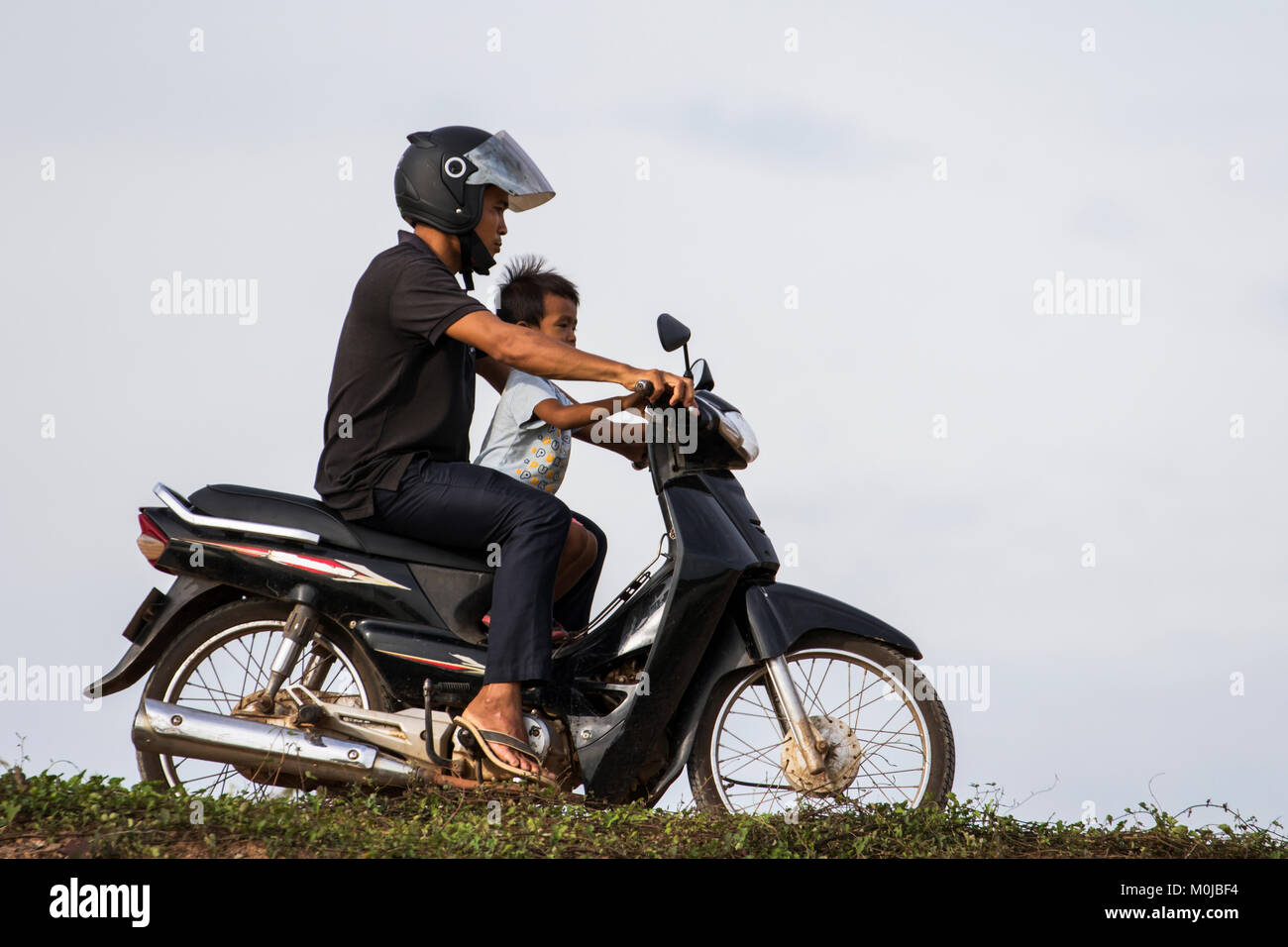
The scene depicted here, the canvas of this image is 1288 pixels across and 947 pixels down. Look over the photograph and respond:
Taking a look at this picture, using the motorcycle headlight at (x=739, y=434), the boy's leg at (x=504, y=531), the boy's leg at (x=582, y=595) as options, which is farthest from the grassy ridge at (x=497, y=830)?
the motorcycle headlight at (x=739, y=434)

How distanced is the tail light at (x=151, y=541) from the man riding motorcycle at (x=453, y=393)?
1.97 ft

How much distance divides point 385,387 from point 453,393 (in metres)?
0.25

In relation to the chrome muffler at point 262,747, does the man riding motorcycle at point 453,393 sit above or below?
above

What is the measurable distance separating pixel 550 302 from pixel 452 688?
1.56 m

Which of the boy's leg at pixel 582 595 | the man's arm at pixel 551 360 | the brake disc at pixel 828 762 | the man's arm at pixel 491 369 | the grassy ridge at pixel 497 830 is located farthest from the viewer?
the man's arm at pixel 491 369

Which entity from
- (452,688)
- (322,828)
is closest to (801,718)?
(452,688)

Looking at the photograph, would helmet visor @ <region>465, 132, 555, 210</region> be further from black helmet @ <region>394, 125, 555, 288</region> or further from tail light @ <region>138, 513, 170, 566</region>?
tail light @ <region>138, 513, 170, 566</region>

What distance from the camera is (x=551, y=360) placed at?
5.06 meters

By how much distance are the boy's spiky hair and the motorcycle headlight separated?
90cm

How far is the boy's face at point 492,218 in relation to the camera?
5.55 m

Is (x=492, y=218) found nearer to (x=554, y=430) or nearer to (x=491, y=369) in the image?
(x=491, y=369)

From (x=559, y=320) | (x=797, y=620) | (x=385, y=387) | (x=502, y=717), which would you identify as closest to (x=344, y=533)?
(x=385, y=387)

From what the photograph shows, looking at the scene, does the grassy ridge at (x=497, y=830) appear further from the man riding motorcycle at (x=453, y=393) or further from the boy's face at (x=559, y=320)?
the boy's face at (x=559, y=320)

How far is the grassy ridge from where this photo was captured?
4.64 meters
